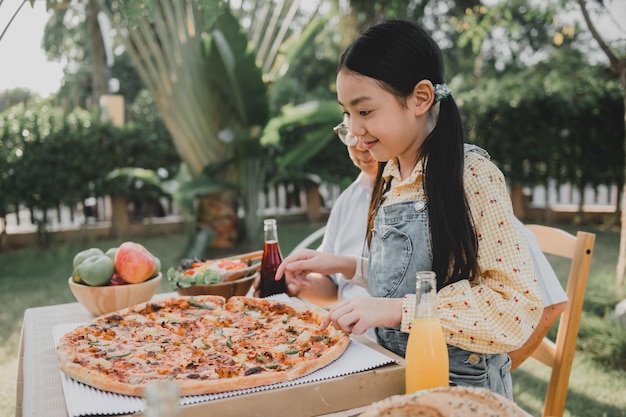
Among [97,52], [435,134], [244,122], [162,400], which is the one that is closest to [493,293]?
[435,134]

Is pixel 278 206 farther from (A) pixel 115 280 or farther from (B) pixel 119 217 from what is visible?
(A) pixel 115 280

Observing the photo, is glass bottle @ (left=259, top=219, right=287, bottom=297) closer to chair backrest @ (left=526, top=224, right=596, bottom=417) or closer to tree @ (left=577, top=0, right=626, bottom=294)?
chair backrest @ (left=526, top=224, right=596, bottom=417)

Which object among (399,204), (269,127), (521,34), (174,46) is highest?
(521,34)

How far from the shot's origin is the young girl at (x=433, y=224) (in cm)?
154

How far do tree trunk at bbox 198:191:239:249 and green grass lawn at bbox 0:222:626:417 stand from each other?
1.97ft

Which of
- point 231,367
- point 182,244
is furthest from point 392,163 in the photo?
point 182,244

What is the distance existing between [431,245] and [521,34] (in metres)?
22.3

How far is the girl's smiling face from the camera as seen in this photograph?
5.68ft

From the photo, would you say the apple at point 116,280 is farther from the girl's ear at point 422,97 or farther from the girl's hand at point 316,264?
the girl's ear at point 422,97

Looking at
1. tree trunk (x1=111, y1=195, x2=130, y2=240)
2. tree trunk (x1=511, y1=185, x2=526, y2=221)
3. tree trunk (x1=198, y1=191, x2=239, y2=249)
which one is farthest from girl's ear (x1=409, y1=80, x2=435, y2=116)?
tree trunk (x1=511, y1=185, x2=526, y2=221)

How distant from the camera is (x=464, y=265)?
165cm

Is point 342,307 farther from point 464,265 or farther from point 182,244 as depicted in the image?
point 182,244

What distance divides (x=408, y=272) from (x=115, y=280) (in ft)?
3.80

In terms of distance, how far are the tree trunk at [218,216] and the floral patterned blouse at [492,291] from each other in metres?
7.37
